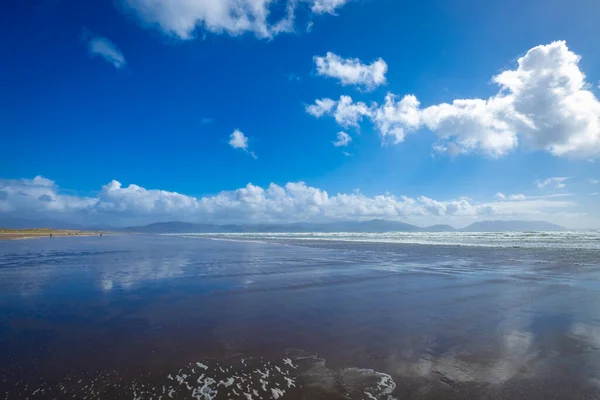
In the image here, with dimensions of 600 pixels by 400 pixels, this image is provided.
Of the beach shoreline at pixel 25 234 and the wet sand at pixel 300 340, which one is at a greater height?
the beach shoreline at pixel 25 234

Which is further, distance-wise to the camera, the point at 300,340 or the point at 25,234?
the point at 25,234

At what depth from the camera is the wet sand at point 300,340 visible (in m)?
4.98

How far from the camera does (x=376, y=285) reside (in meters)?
13.8

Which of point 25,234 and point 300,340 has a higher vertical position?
point 25,234

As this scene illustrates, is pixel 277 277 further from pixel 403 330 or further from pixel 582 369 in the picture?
pixel 582 369

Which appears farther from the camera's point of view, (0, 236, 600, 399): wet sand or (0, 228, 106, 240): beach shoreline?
(0, 228, 106, 240): beach shoreline

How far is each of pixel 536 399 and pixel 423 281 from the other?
10.4m

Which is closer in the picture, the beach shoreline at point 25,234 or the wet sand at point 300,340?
the wet sand at point 300,340

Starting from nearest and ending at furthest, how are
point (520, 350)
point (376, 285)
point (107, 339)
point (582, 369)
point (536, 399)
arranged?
point (536, 399) → point (582, 369) → point (520, 350) → point (107, 339) → point (376, 285)

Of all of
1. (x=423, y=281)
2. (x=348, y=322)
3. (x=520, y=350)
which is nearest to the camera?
(x=520, y=350)

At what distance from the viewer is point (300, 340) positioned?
7.07 meters

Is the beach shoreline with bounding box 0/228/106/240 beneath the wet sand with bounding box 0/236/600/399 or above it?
above

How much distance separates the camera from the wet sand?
4.98m

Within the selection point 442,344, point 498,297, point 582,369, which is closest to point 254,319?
point 442,344
